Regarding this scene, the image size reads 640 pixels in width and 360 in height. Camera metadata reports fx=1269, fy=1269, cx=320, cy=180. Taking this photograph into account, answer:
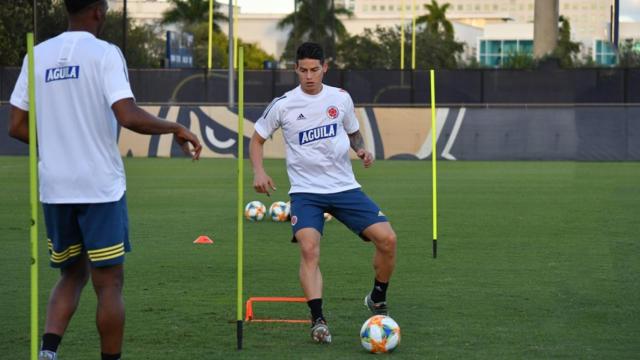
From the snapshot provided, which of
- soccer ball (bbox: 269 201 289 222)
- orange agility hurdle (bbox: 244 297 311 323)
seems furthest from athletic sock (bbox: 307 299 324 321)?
soccer ball (bbox: 269 201 289 222)

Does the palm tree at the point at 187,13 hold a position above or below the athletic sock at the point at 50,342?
above

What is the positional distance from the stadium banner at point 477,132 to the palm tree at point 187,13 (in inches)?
2485

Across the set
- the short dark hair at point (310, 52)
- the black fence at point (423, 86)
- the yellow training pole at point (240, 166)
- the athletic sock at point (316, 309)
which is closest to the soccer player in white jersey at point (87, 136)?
the yellow training pole at point (240, 166)

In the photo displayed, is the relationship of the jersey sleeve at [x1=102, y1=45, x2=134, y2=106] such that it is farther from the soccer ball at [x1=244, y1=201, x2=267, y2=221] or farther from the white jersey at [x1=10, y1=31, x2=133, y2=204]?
the soccer ball at [x1=244, y1=201, x2=267, y2=221]

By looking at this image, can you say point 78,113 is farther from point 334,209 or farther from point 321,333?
point 334,209

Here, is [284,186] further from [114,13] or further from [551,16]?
[551,16]

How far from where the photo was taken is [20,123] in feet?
21.7

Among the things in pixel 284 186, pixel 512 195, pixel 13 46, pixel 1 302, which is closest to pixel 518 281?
pixel 1 302

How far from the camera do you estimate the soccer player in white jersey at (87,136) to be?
6398 millimetres

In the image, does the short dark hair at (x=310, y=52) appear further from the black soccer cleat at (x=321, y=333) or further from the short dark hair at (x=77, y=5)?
the short dark hair at (x=77, y=5)

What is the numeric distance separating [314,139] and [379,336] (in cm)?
156

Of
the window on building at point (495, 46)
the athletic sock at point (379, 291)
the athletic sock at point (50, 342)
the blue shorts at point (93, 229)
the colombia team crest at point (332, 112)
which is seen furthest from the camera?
the window on building at point (495, 46)

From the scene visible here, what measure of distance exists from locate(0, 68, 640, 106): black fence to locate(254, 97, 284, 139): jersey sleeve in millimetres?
33477

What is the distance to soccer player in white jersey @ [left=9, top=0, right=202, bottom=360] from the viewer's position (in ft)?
21.0
